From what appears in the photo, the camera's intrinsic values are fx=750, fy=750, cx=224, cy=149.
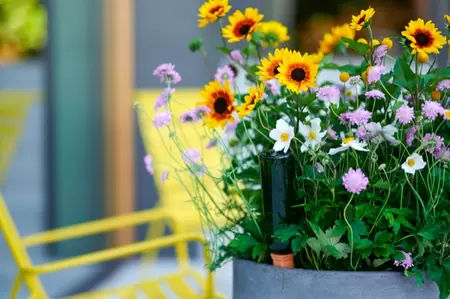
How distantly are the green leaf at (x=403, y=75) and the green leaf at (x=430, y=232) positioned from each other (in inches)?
8.5

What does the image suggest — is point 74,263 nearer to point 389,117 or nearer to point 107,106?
point 389,117

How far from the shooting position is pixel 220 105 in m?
1.16

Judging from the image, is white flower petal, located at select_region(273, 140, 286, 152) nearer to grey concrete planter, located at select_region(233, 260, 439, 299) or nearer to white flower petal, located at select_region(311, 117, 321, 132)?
white flower petal, located at select_region(311, 117, 321, 132)

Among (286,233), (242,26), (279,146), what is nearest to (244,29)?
(242,26)

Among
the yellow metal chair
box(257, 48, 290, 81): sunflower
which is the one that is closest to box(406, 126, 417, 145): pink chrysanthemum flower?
box(257, 48, 290, 81): sunflower

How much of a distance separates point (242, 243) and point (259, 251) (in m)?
0.03

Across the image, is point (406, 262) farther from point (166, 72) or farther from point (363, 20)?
point (166, 72)

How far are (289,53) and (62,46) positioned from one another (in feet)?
11.0

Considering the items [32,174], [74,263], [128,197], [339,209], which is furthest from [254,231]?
[32,174]

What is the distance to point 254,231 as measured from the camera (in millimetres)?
1244

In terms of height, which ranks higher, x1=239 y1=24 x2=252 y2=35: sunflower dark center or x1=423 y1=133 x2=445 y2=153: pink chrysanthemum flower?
x1=239 y1=24 x2=252 y2=35: sunflower dark center

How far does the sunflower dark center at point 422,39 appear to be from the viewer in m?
1.10

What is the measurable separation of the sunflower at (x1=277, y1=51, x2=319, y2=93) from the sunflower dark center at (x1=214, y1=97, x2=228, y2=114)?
110 millimetres

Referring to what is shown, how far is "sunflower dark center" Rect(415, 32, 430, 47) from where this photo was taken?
110cm
